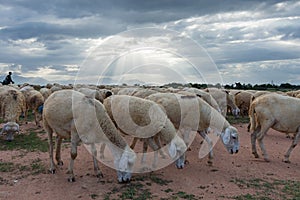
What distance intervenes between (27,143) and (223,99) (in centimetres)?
1213

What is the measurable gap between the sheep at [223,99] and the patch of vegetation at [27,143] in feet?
33.7

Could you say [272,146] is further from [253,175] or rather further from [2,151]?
[2,151]

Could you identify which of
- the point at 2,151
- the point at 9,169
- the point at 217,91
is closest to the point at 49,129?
the point at 9,169

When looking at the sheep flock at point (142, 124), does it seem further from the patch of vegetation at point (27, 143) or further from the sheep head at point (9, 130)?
the patch of vegetation at point (27, 143)

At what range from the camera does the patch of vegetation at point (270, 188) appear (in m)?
7.94

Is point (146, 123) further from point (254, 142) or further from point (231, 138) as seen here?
point (254, 142)

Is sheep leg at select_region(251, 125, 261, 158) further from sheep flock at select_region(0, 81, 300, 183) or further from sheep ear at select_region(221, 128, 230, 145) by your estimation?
sheep ear at select_region(221, 128, 230, 145)

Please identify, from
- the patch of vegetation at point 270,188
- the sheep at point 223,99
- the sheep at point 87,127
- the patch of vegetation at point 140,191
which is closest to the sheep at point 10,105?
the sheep at point 87,127

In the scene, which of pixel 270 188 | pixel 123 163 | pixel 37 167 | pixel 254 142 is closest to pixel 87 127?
pixel 123 163

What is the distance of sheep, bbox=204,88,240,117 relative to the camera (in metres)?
19.8

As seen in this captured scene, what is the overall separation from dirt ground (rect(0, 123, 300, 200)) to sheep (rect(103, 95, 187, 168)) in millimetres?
802

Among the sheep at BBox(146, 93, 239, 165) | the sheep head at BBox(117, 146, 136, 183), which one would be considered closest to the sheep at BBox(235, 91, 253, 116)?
the sheep at BBox(146, 93, 239, 165)

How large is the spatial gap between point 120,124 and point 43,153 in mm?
3836

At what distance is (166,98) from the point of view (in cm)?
1076
